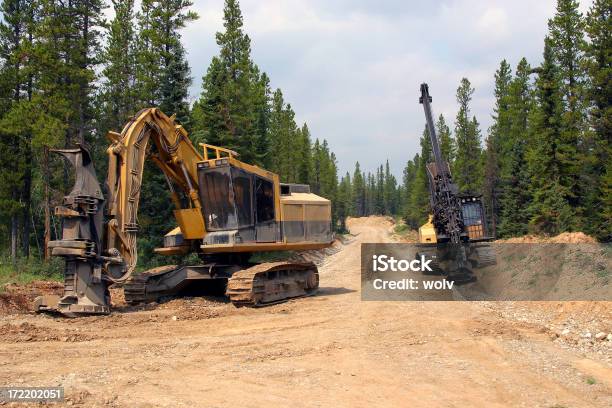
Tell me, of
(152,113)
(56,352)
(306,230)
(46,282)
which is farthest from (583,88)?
(56,352)

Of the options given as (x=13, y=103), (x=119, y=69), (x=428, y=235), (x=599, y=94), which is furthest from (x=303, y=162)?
(x=428, y=235)

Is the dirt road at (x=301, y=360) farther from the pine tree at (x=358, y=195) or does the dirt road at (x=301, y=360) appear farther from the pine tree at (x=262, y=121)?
the pine tree at (x=358, y=195)

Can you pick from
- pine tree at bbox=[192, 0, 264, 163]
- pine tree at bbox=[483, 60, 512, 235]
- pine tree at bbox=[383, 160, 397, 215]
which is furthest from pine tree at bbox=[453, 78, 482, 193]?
pine tree at bbox=[383, 160, 397, 215]

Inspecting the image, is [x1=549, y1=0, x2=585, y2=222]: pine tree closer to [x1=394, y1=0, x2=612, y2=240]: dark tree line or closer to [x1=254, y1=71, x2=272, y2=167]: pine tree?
[x1=394, y1=0, x2=612, y2=240]: dark tree line

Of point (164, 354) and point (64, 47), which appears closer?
point (164, 354)

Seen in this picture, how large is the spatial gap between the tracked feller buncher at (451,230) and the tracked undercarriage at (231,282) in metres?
5.97

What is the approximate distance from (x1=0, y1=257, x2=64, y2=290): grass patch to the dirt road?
9.16 metres

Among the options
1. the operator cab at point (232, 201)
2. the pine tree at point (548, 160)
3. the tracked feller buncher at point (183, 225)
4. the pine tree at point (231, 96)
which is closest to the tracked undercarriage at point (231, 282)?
the tracked feller buncher at point (183, 225)

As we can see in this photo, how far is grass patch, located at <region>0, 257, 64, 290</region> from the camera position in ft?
66.5

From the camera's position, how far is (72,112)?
24766 mm

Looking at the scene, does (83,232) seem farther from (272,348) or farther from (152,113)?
(272,348)

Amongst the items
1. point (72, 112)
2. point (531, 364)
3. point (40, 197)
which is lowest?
point (531, 364)

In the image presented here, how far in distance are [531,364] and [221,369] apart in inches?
194

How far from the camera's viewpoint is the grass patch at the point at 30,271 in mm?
20266
